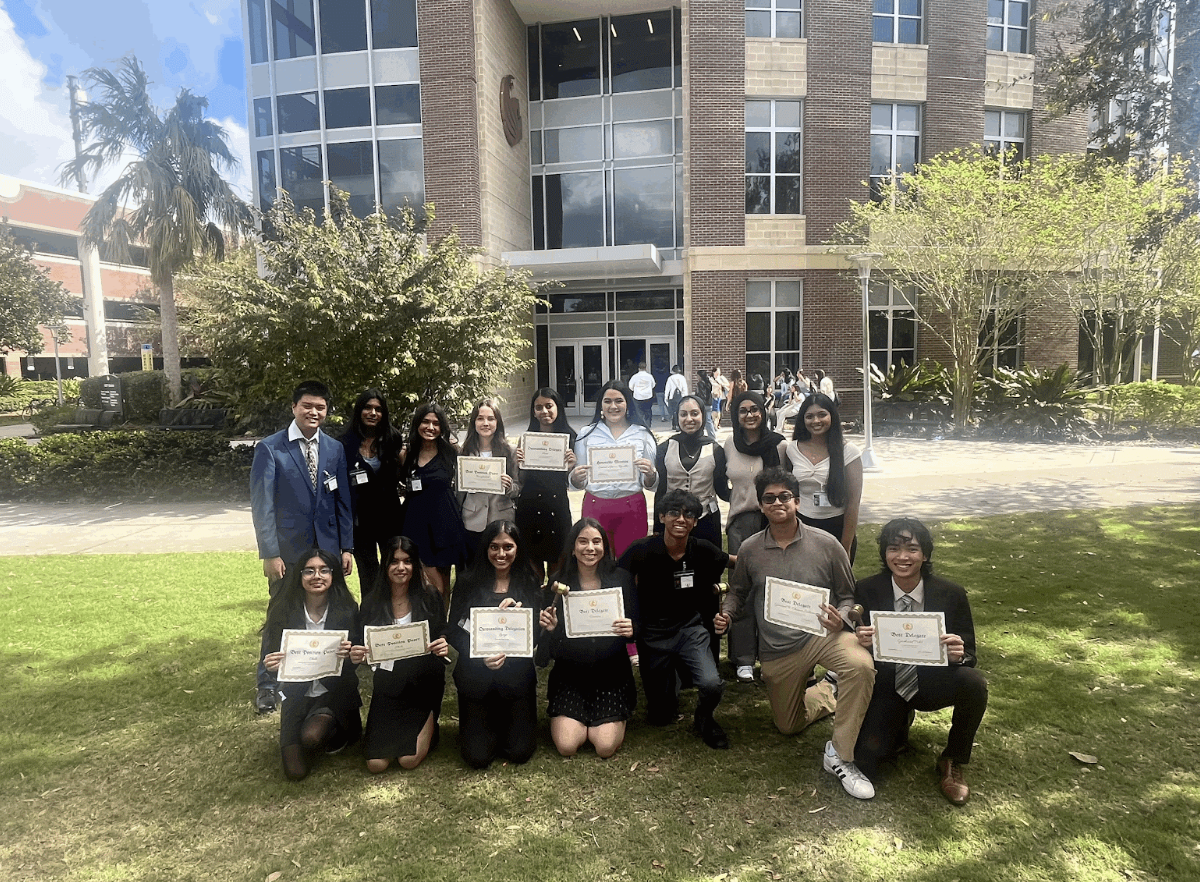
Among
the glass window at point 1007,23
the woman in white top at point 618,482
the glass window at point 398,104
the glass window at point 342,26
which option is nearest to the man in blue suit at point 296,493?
the woman in white top at point 618,482

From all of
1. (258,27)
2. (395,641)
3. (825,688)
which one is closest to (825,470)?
(825,688)

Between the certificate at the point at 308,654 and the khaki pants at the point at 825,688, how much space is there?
2.46 meters

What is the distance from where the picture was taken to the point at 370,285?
35.8ft

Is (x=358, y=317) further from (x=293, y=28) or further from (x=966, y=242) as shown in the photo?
(x=293, y=28)

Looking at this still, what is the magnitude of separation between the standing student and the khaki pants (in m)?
2.21

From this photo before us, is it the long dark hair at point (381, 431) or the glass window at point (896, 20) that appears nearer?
the long dark hair at point (381, 431)

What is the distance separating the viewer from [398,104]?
2131 cm

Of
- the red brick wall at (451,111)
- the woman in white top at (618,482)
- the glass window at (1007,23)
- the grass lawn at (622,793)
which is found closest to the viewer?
the grass lawn at (622,793)

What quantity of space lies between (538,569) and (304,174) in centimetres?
2061

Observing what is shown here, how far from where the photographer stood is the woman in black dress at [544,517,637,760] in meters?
4.29

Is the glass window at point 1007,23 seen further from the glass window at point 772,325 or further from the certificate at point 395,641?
the certificate at point 395,641

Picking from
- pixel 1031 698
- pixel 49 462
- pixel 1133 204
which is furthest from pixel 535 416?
pixel 1133 204

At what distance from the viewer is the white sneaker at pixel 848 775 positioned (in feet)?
12.4

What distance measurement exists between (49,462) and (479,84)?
1435 cm
